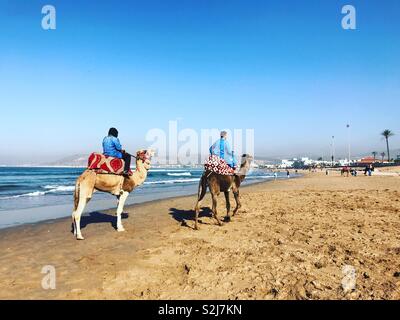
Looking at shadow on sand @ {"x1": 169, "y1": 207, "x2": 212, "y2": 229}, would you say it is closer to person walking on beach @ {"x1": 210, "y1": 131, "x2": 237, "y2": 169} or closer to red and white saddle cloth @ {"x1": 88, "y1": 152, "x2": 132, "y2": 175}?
person walking on beach @ {"x1": 210, "y1": 131, "x2": 237, "y2": 169}

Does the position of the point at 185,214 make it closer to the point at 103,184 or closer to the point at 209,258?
the point at 103,184

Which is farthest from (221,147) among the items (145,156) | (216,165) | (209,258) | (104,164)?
(209,258)

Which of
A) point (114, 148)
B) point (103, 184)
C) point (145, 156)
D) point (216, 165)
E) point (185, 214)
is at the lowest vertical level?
point (185, 214)

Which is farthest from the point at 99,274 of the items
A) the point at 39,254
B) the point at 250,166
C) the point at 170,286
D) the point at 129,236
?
the point at 250,166

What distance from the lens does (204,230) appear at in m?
9.44

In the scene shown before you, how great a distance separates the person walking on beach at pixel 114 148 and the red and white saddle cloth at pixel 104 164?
211mm

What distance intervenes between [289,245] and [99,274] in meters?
4.40

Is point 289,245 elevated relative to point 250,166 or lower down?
lower down

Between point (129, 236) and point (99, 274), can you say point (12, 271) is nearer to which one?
point (99, 274)

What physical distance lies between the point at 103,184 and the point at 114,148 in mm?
1185

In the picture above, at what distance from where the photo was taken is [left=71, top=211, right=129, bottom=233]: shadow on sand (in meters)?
11.0

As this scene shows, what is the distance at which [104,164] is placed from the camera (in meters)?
8.68
